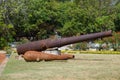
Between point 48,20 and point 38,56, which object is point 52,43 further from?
point 48,20

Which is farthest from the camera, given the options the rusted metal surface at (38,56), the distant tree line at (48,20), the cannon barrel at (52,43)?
the distant tree line at (48,20)

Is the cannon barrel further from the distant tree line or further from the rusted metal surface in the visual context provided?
the distant tree line

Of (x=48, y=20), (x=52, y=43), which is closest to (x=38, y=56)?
(x=52, y=43)

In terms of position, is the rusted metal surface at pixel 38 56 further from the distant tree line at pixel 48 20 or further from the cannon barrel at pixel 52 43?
the distant tree line at pixel 48 20

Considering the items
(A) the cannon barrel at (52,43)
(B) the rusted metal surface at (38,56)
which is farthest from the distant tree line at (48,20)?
(B) the rusted metal surface at (38,56)

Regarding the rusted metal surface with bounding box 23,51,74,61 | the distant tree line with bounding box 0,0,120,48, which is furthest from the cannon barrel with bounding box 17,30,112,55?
the distant tree line with bounding box 0,0,120,48

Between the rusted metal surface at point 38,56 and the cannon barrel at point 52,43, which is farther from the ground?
the cannon barrel at point 52,43

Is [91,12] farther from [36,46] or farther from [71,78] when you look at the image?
[71,78]

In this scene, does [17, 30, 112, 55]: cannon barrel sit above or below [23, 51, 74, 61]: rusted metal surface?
above

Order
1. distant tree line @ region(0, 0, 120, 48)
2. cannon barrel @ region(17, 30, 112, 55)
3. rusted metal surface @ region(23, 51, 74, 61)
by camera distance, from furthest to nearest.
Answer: distant tree line @ region(0, 0, 120, 48) < cannon barrel @ region(17, 30, 112, 55) < rusted metal surface @ region(23, 51, 74, 61)

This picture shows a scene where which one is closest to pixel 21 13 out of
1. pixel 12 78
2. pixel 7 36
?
pixel 7 36

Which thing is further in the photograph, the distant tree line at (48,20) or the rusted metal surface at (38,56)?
the distant tree line at (48,20)

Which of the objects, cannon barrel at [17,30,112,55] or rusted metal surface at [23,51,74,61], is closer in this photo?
rusted metal surface at [23,51,74,61]

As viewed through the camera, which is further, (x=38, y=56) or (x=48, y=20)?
(x=48, y=20)
